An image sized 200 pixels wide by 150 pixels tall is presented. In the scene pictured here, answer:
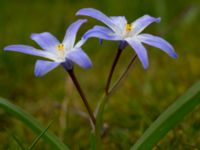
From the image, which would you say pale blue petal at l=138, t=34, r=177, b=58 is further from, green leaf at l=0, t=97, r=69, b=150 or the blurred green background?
the blurred green background

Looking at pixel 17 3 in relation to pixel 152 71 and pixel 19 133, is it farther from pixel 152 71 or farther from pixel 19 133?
pixel 19 133

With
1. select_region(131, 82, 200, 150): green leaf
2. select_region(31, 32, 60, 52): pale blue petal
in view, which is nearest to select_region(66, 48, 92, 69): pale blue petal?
select_region(31, 32, 60, 52): pale blue petal

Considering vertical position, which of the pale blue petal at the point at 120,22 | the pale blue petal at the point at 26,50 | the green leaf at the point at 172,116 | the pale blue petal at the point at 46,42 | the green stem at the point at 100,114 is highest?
the pale blue petal at the point at 26,50

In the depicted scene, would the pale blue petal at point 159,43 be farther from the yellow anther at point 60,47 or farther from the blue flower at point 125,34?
the yellow anther at point 60,47

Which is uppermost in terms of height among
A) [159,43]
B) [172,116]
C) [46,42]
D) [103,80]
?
[46,42]

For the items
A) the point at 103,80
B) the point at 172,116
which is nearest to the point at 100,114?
the point at 172,116

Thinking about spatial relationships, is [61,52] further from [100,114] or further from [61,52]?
[100,114]

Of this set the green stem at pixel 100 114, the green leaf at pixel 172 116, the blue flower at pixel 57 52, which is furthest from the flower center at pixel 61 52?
the green leaf at pixel 172 116

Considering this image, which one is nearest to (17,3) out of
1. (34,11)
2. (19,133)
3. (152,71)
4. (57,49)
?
(34,11)
